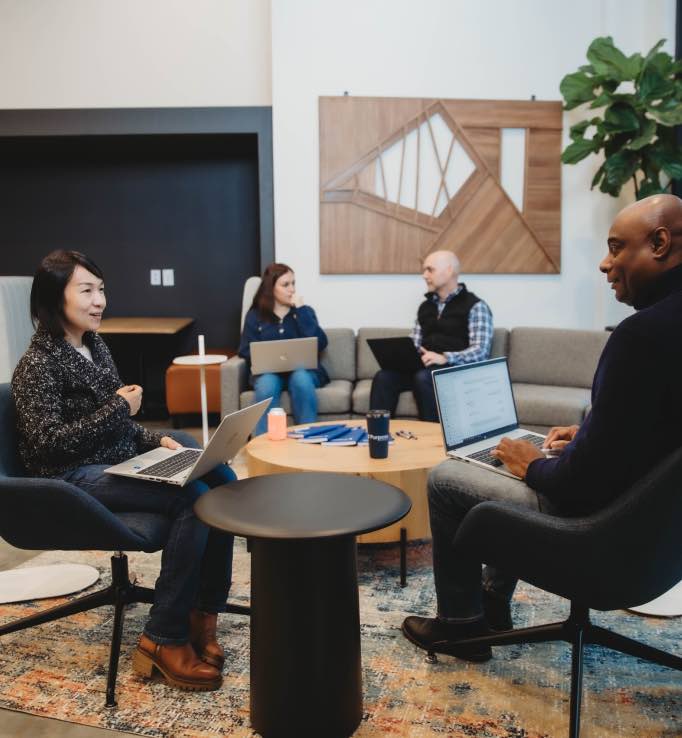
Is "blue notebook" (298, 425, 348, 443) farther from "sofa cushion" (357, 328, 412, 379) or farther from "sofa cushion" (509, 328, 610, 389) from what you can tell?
"sofa cushion" (509, 328, 610, 389)

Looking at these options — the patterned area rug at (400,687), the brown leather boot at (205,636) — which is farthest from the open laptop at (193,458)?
the patterned area rug at (400,687)

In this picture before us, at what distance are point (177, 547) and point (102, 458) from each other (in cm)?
42

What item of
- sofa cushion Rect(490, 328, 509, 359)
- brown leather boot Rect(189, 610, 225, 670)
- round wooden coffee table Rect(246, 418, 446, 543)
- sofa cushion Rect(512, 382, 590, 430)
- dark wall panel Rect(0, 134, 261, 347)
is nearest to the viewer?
brown leather boot Rect(189, 610, 225, 670)

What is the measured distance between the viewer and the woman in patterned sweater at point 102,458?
2.00m

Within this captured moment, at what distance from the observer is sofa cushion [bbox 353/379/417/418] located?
4.45m

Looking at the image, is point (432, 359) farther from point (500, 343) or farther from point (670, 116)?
point (670, 116)

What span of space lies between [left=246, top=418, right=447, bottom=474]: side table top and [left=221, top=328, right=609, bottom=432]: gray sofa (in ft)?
4.04

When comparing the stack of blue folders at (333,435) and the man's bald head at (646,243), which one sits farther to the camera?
the stack of blue folders at (333,435)

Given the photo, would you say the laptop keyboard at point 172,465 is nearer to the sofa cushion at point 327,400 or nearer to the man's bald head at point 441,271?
the sofa cushion at point 327,400

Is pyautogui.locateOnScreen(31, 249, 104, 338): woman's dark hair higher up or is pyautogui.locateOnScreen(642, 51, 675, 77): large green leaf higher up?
pyautogui.locateOnScreen(642, 51, 675, 77): large green leaf

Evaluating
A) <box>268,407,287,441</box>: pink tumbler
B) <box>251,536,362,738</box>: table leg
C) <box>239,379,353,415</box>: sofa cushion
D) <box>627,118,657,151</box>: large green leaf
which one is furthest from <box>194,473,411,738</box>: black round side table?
<box>627,118,657,151</box>: large green leaf

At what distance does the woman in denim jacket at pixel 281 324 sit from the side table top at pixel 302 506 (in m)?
2.44

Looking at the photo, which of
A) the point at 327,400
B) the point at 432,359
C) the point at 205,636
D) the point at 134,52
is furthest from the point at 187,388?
the point at 205,636

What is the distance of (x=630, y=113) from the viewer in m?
4.48
